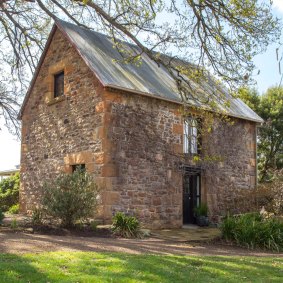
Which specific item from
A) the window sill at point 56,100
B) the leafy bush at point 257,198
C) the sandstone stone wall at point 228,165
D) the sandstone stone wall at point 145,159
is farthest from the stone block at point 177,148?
the window sill at point 56,100

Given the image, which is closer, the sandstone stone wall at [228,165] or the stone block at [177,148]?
the stone block at [177,148]

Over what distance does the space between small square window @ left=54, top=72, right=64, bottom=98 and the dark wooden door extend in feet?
18.7

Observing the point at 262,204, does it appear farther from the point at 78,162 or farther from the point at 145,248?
the point at 145,248

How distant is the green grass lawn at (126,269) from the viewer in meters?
5.73

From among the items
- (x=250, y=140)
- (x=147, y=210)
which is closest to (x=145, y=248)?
(x=147, y=210)

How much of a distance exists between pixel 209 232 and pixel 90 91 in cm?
594

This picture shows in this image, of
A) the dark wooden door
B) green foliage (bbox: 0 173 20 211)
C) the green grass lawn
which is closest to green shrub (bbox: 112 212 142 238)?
the green grass lawn

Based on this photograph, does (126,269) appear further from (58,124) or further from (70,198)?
(58,124)

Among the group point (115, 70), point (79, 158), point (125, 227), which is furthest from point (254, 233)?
point (115, 70)

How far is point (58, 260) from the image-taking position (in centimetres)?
660

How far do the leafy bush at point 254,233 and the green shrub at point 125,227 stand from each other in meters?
2.31

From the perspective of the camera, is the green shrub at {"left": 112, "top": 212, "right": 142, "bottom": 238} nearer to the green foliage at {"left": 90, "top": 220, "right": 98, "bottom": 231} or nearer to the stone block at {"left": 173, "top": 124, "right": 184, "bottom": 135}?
the green foliage at {"left": 90, "top": 220, "right": 98, "bottom": 231}

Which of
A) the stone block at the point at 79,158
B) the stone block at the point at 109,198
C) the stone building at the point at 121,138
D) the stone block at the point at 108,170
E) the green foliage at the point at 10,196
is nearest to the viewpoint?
the stone block at the point at 109,198

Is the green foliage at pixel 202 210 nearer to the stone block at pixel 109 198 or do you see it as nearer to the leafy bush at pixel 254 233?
the stone block at pixel 109 198
